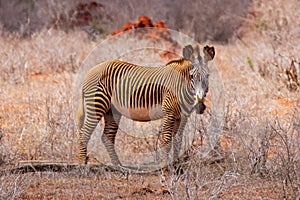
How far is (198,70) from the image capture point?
6285 mm

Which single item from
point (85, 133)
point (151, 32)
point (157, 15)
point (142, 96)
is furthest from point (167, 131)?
point (157, 15)

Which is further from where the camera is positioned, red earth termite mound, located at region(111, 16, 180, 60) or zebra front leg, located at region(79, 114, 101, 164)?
red earth termite mound, located at region(111, 16, 180, 60)

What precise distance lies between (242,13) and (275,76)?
397 inches

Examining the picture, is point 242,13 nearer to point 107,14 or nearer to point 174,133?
point 107,14

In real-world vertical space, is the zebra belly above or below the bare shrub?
below

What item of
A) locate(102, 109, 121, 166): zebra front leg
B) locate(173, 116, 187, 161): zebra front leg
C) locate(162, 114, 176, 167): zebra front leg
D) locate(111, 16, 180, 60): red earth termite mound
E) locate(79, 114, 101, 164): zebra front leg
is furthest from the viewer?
locate(111, 16, 180, 60): red earth termite mound

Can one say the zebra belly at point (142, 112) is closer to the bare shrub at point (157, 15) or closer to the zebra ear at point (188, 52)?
the zebra ear at point (188, 52)

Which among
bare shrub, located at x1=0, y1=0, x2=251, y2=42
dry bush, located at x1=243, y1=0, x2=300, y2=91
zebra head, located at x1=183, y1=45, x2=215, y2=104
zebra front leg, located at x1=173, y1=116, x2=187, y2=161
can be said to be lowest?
zebra front leg, located at x1=173, y1=116, x2=187, y2=161

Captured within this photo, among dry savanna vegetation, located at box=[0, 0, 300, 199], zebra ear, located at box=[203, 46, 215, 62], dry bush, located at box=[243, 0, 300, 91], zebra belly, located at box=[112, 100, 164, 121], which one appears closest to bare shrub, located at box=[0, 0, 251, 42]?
dry savanna vegetation, located at box=[0, 0, 300, 199]

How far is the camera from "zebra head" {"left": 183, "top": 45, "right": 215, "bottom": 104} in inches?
247

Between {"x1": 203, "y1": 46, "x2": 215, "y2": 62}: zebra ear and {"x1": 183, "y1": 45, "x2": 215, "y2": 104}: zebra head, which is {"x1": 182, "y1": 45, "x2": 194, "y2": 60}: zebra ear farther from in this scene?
{"x1": 203, "y1": 46, "x2": 215, "y2": 62}: zebra ear

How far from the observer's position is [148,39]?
1590 cm

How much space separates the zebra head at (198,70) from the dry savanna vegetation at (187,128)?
23.5 inches

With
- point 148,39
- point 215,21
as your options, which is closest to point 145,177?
point 148,39
